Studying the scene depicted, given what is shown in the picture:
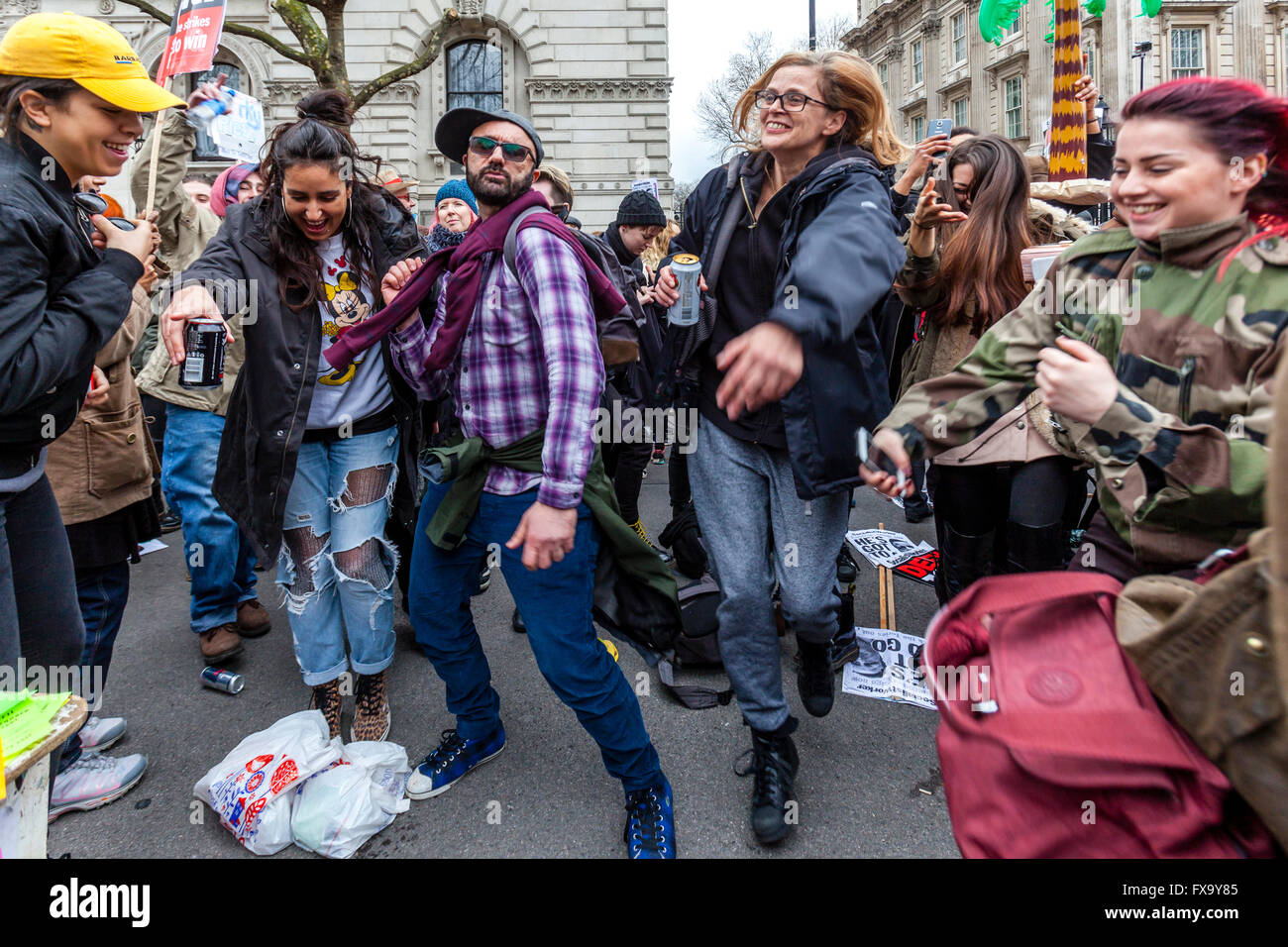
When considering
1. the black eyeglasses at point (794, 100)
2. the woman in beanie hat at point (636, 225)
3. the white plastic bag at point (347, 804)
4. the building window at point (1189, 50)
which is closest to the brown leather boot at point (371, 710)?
the white plastic bag at point (347, 804)

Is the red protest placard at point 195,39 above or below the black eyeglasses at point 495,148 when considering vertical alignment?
above

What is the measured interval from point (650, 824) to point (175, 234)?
162 inches

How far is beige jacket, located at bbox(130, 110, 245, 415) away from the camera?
13.0ft

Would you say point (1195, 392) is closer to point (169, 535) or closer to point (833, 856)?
point (833, 856)

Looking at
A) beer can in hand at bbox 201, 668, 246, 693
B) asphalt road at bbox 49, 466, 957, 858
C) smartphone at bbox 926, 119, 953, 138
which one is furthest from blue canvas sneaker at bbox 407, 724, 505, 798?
smartphone at bbox 926, 119, 953, 138

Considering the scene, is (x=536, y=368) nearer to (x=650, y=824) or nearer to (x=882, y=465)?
(x=882, y=465)

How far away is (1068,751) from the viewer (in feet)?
3.46

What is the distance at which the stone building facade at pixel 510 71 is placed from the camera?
61.7 ft

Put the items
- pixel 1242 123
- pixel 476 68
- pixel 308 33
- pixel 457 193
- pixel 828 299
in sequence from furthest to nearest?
pixel 476 68, pixel 308 33, pixel 457 193, pixel 828 299, pixel 1242 123

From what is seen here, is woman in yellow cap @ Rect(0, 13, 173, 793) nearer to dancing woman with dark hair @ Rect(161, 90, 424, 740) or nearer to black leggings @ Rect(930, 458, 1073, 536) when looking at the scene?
dancing woman with dark hair @ Rect(161, 90, 424, 740)

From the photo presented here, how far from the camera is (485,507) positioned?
2539mm

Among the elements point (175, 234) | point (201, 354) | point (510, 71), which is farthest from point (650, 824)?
point (510, 71)

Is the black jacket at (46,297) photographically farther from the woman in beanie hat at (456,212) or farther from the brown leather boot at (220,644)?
the woman in beanie hat at (456,212)

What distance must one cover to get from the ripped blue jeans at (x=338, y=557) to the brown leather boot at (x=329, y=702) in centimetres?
6
